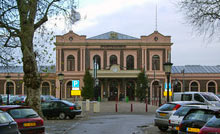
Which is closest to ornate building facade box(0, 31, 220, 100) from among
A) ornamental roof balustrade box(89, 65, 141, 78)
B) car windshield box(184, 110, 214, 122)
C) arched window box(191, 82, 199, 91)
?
arched window box(191, 82, 199, 91)

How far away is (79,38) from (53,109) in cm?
4006

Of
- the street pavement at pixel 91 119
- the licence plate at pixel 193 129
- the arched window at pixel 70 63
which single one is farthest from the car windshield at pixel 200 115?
the arched window at pixel 70 63

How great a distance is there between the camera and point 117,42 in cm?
6438

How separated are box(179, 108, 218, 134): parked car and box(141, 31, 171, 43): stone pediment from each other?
52.9 meters

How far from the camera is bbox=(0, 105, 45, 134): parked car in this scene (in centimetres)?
1330

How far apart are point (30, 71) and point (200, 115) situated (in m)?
11.7

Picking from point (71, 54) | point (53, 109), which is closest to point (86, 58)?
point (71, 54)

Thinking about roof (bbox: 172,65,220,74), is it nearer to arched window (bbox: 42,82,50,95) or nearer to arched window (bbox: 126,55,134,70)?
arched window (bbox: 126,55,134,70)

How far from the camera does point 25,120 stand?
1345cm

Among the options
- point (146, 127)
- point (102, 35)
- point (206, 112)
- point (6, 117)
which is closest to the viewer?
point (6, 117)

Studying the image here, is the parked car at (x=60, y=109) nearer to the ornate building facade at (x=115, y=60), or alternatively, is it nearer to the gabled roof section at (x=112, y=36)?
the ornate building facade at (x=115, y=60)

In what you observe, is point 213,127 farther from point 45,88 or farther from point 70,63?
point 45,88

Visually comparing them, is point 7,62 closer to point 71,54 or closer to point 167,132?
point 167,132

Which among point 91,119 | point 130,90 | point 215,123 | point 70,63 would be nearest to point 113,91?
point 130,90
